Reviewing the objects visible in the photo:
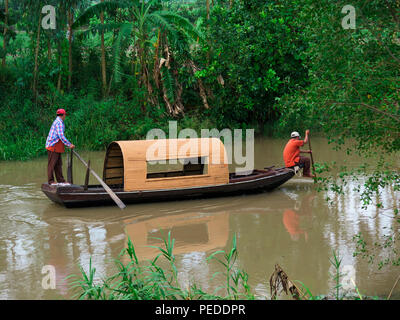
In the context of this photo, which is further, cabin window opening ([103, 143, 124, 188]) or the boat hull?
cabin window opening ([103, 143, 124, 188])

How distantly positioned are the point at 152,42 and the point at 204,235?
11.3 meters

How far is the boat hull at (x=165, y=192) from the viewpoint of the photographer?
10.5 metres

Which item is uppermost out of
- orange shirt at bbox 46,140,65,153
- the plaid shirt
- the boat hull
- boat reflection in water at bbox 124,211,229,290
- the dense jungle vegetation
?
the dense jungle vegetation

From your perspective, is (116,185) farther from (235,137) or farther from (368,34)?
(235,137)

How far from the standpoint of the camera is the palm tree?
18.1 m

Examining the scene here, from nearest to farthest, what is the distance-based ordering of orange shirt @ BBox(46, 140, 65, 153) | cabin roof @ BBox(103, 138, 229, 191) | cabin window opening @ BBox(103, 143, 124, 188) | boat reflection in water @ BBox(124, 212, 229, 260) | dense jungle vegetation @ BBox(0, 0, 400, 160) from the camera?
1. boat reflection in water @ BBox(124, 212, 229, 260)
2. cabin roof @ BBox(103, 138, 229, 191)
3. orange shirt @ BBox(46, 140, 65, 153)
4. cabin window opening @ BBox(103, 143, 124, 188)
5. dense jungle vegetation @ BBox(0, 0, 400, 160)

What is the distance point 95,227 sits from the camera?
31.2 feet

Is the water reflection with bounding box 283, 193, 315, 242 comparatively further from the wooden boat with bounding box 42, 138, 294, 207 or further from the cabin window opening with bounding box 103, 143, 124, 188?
the cabin window opening with bounding box 103, 143, 124, 188

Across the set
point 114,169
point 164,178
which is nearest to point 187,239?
point 164,178

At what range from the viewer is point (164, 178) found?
10969 mm

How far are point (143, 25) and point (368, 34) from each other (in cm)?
1315

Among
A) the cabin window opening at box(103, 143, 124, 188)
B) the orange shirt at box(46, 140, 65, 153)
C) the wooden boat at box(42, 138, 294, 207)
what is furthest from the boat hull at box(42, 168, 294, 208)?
the orange shirt at box(46, 140, 65, 153)

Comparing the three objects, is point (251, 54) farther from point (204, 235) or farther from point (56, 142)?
point (204, 235)

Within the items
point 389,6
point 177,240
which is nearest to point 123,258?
point 177,240
